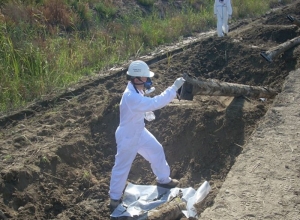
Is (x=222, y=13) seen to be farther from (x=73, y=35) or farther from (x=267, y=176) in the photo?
(x=267, y=176)

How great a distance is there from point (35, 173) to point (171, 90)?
234 cm

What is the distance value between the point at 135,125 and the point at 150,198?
1.16 meters

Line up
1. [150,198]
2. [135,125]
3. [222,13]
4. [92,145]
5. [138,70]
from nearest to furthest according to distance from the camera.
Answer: [138,70], [135,125], [150,198], [92,145], [222,13]

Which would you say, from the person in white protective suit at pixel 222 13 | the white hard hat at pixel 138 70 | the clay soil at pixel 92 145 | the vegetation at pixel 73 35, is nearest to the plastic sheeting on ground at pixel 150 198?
the clay soil at pixel 92 145

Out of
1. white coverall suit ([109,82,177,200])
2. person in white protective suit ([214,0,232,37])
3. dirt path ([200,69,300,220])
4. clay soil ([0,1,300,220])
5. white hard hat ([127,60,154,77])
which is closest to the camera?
dirt path ([200,69,300,220])

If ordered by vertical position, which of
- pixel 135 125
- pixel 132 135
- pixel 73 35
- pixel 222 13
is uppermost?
pixel 135 125

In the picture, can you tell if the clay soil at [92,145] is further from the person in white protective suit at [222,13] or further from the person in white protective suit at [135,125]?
the person in white protective suit at [222,13]

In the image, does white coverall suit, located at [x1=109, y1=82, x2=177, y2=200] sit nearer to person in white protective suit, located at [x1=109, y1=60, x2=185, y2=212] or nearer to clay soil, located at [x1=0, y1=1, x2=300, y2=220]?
person in white protective suit, located at [x1=109, y1=60, x2=185, y2=212]

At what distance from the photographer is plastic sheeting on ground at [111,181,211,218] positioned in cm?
610

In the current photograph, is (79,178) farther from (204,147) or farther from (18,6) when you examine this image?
(18,6)

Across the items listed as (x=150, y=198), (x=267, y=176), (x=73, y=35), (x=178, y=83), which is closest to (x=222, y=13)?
(x=73, y=35)

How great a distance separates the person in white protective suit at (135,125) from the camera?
590cm

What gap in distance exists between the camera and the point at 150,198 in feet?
21.6

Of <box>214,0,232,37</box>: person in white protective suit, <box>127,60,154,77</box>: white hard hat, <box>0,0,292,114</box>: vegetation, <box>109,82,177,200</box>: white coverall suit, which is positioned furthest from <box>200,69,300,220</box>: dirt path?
<box>214,0,232,37</box>: person in white protective suit
